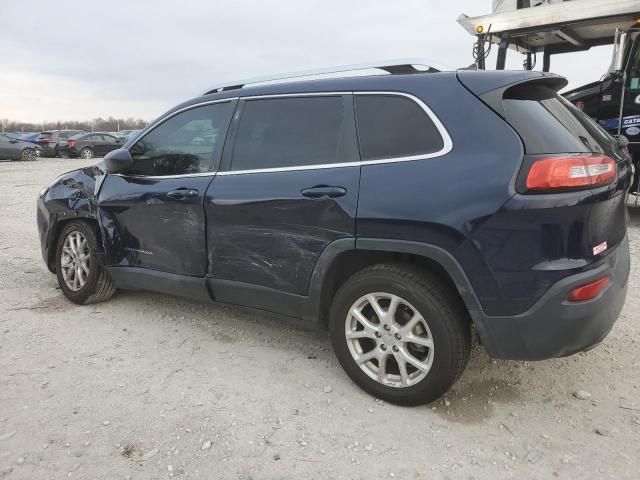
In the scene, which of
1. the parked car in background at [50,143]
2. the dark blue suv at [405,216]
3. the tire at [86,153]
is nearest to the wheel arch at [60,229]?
the dark blue suv at [405,216]

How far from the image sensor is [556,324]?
2.38 meters

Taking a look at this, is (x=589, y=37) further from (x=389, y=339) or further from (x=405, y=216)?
(x=389, y=339)

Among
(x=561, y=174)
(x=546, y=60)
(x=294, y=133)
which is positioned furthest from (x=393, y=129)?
(x=546, y=60)

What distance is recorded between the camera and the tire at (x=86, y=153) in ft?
89.6

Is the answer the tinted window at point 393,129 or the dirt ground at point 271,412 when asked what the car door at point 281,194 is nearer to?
the tinted window at point 393,129

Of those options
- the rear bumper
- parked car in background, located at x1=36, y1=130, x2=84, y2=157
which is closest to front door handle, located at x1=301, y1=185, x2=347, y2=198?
the rear bumper

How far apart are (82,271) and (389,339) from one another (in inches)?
113

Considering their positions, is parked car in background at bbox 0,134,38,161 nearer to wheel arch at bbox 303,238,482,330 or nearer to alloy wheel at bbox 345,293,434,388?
wheel arch at bbox 303,238,482,330

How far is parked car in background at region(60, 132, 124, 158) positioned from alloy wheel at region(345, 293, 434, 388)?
26867mm

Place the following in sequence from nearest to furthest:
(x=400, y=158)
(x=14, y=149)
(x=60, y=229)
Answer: (x=400, y=158) → (x=60, y=229) → (x=14, y=149)

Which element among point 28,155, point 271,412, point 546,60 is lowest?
point 271,412

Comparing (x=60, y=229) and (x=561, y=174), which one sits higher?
(x=561, y=174)

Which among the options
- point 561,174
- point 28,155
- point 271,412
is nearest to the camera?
point 561,174

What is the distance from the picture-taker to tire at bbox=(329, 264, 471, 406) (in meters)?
2.59
